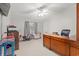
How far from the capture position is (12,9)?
3844mm

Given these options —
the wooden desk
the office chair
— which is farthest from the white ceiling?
the wooden desk

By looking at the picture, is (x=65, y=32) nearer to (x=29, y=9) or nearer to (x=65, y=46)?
(x=65, y=46)

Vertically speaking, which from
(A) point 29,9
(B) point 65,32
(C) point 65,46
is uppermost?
(A) point 29,9

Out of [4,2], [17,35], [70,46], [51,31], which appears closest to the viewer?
[4,2]

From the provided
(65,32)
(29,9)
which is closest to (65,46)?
(65,32)

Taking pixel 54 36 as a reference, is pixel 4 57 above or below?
below

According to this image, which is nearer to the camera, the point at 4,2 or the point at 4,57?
the point at 4,57

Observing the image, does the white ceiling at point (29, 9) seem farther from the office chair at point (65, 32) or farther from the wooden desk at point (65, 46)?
the wooden desk at point (65, 46)

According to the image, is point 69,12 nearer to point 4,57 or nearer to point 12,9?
point 12,9

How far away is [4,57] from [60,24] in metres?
2.51

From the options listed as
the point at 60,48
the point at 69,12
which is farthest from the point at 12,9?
the point at 60,48

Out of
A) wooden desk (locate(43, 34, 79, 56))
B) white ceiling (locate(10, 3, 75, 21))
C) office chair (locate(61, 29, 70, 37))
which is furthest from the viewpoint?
office chair (locate(61, 29, 70, 37))

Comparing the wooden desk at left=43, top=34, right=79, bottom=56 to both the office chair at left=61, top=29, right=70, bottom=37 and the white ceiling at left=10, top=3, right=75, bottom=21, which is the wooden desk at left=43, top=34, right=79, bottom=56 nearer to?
the office chair at left=61, top=29, right=70, bottom=37

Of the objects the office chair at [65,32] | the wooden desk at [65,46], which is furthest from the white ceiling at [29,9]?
the wooden desk at [65,46]
